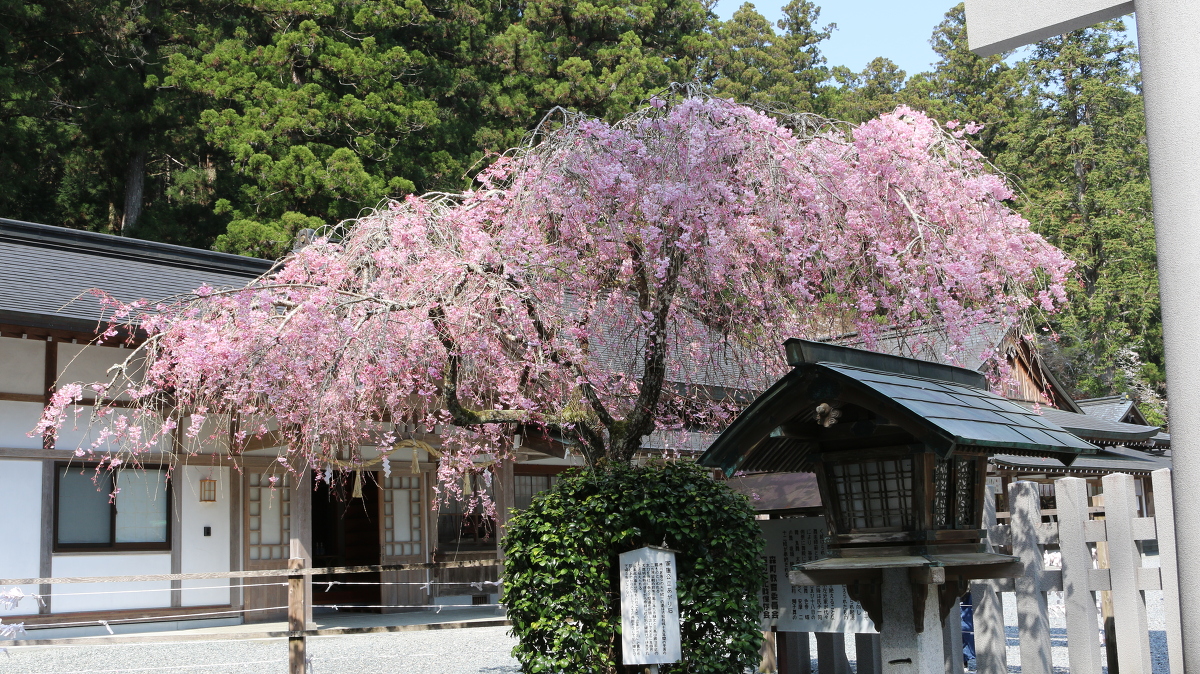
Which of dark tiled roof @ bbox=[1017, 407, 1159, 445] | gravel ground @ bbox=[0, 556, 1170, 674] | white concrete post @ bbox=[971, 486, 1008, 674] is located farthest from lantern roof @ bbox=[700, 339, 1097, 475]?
dark tiled roof @ bbox=[1017, 407, 1159, 445]

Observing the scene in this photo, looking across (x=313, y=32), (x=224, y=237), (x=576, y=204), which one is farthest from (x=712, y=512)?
(x=313, y=32)

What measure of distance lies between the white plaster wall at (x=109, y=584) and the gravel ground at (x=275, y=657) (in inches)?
28.0

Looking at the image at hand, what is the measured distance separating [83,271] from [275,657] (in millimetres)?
5379

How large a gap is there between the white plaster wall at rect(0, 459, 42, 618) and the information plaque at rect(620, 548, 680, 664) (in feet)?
24.0

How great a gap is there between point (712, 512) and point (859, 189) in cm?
231

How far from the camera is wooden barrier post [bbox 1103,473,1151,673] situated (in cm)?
561

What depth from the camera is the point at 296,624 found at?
23.1ft

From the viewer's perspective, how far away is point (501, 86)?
23.8 metres

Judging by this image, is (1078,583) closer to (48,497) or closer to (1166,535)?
(1166,535)

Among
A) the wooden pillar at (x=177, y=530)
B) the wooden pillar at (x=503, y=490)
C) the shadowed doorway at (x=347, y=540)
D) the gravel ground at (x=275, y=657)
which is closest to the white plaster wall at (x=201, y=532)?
the wooden pillar at (x=177, y=530)

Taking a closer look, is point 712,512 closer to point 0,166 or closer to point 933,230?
point 933,230

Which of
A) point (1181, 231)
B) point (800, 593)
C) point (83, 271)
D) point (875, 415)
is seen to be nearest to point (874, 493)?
point (875, 415)

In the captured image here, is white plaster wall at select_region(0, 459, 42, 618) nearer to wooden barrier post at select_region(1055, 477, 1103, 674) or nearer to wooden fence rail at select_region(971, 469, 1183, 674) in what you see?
wooden fence rail at select_region(971, 469, 1183, 674)

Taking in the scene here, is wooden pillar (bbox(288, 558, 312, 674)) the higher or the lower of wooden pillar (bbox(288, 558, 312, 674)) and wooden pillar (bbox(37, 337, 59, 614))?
the lower
